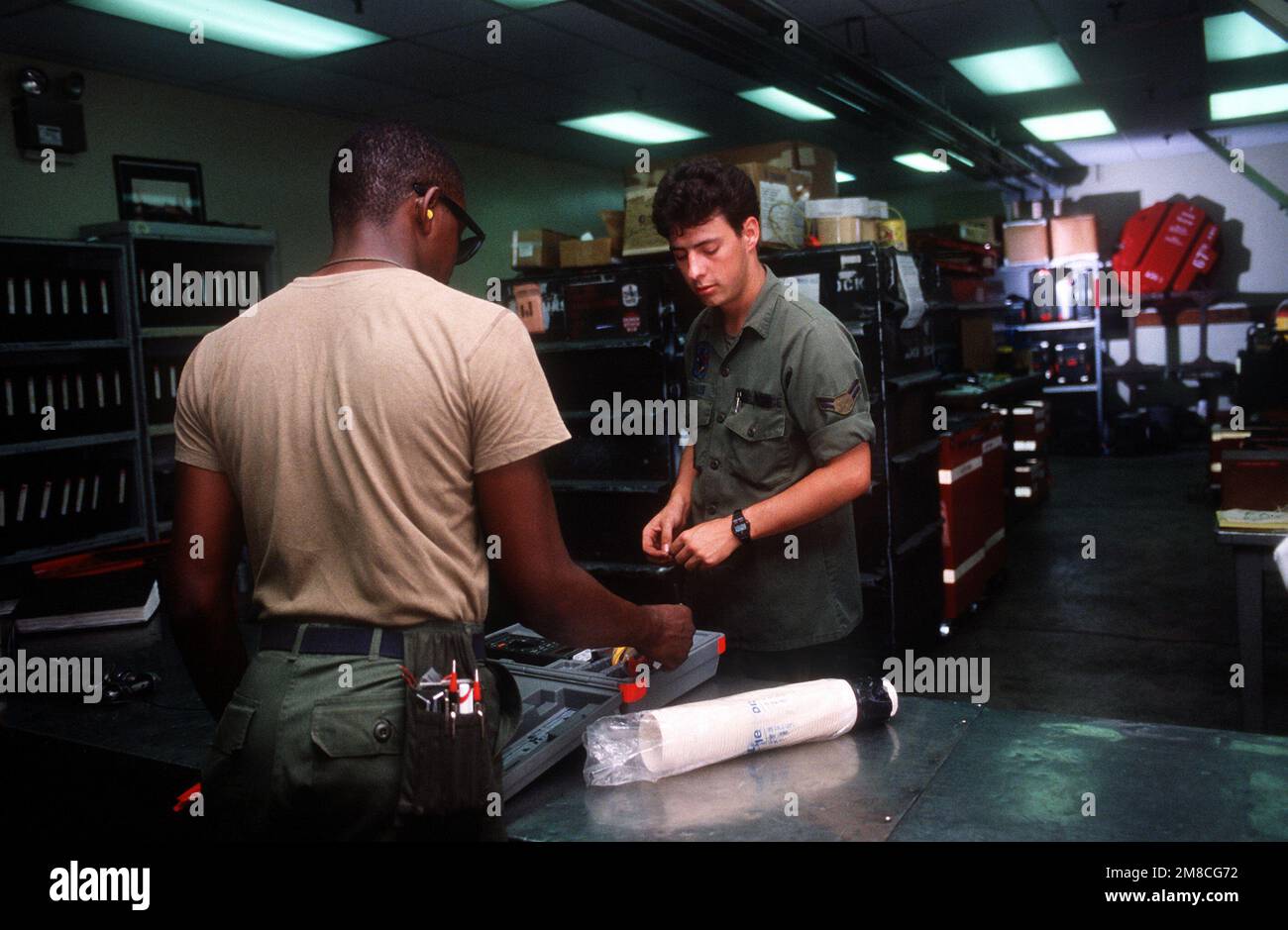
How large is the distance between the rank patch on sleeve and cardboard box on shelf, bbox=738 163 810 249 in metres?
1.50

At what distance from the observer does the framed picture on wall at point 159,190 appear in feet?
18.1

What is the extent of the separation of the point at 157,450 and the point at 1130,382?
9.82 meters

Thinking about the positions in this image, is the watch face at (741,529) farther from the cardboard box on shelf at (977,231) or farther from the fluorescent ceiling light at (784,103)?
the cardboard box on shelf at (977,231)

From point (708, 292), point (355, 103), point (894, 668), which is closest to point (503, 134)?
point (355, 103)

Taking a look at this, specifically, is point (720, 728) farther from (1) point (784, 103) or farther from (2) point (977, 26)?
(1) point (784, 103)

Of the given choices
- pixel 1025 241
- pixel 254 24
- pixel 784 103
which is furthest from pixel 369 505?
pixel 1025 241

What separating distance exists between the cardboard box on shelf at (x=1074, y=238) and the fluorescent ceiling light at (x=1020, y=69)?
331cm

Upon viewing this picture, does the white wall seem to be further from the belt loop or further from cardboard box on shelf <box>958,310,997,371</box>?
the belt loop

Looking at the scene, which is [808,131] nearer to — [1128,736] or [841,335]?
[841,335]

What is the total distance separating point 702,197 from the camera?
2.09 metres

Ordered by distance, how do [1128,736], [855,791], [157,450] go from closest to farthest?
[855,791], [1128,736], [157,450]

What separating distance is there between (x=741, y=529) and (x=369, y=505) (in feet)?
3.26

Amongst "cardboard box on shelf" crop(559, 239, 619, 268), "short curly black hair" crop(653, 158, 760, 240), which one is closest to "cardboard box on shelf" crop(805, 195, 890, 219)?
"cardboard box on shelf" crop(559, 239, 619, 268)
